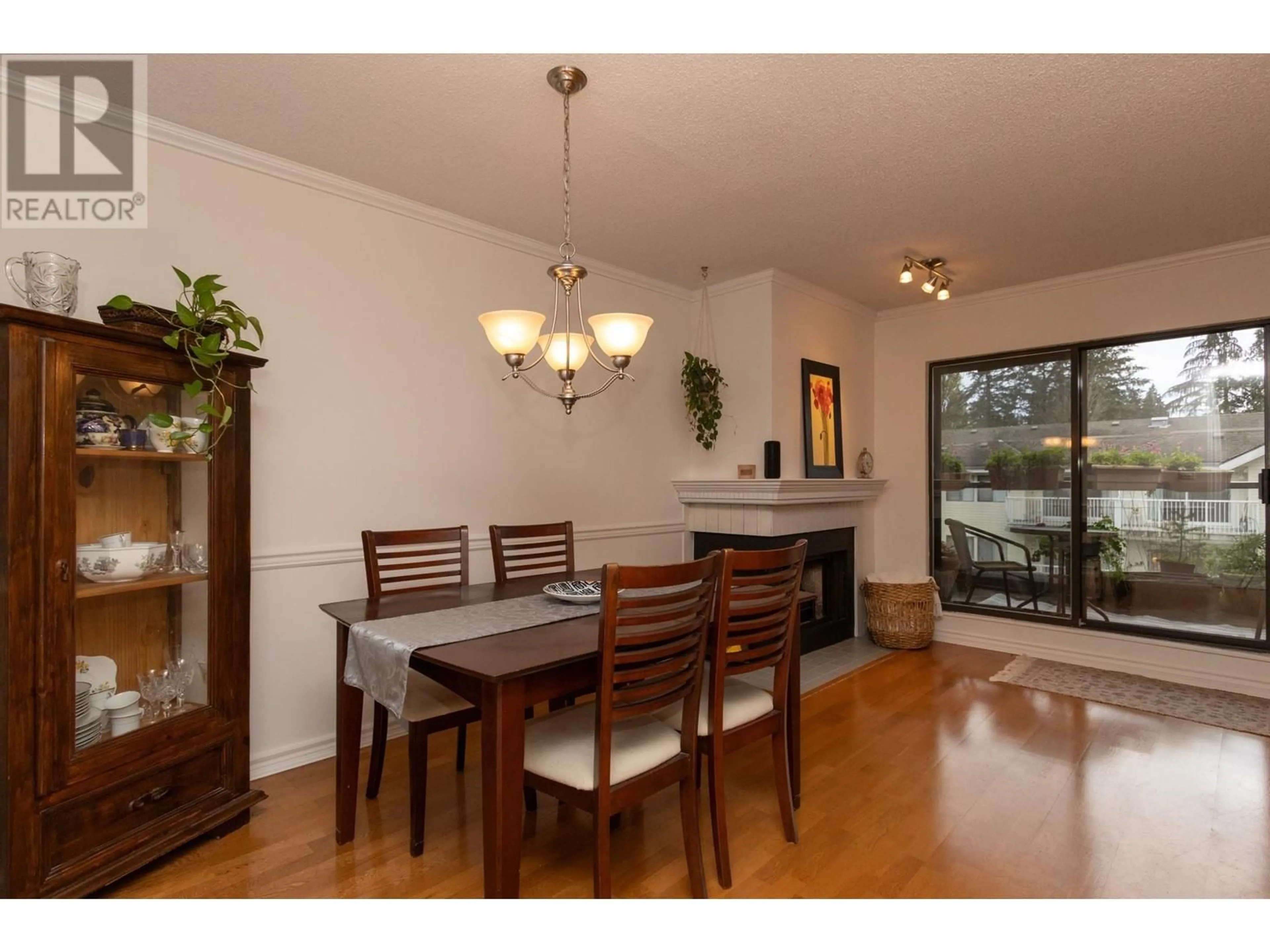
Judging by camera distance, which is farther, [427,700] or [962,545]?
[962,545]

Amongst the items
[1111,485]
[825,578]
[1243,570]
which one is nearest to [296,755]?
[825,578]

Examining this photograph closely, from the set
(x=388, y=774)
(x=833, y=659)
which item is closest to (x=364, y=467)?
(x=388, y=774)

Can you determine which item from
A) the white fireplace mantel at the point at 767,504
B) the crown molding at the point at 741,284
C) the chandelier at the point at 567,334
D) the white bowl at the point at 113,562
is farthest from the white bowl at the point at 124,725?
the crown molding at the point at 741,284

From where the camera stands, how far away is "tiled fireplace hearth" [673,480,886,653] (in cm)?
418

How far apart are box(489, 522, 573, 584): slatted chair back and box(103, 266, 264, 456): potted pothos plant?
1112mm

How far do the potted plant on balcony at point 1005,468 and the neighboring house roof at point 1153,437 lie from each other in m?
0.03

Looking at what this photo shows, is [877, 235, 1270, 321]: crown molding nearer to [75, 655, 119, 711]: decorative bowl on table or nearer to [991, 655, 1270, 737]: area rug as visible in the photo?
[991, 655, 1270, 737]: area rug

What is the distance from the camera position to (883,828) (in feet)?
7.38

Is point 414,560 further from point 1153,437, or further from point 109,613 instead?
point 1153,437

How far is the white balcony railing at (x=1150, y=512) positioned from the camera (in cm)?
381

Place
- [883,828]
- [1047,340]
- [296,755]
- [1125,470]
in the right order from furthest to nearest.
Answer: [1047,340], [1125,470], [296,755], [883,828]

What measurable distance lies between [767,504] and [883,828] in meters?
2.14

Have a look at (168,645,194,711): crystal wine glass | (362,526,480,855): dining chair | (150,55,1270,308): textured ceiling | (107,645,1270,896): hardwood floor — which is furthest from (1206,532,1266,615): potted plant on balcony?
(168,645,194,711): crystal wine glass

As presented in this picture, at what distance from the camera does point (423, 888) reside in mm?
1915
